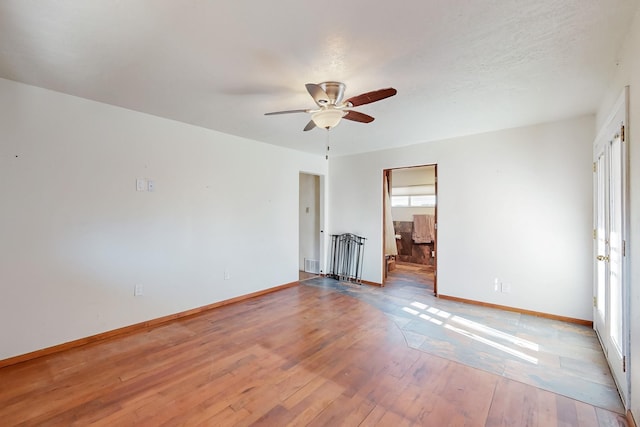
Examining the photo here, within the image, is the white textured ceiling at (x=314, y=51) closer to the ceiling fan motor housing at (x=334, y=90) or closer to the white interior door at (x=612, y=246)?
the ceiling fan motor housing at (x=334, y=90)

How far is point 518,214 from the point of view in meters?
3.81

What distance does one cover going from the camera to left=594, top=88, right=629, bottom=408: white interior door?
1938 millimetres

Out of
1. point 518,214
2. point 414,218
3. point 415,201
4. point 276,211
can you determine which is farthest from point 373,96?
point 415,201

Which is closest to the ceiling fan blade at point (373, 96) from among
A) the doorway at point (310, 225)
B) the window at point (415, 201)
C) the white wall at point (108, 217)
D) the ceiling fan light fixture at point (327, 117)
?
the ceiling fan light fixture at point (327, 117)

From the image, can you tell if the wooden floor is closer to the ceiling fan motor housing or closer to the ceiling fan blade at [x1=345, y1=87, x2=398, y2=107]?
the ceiling fan blade at [x1=345, y1=87, x2=398, y2=107]

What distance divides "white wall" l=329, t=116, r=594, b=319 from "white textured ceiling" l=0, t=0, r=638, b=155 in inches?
24.6

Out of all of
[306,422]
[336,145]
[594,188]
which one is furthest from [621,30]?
[336,145]

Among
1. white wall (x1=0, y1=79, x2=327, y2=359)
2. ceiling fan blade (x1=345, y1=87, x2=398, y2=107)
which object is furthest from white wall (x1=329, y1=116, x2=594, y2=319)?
white wall (x1=0, y1=79, x2=327, y2=359)

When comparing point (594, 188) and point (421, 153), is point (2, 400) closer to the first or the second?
point (421, 153)

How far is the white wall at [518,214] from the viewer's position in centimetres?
343

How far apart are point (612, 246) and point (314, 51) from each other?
9.45ft

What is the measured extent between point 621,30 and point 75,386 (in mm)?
4500

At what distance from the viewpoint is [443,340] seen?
2994mm

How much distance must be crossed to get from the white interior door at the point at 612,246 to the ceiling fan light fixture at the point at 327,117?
6.43ft
